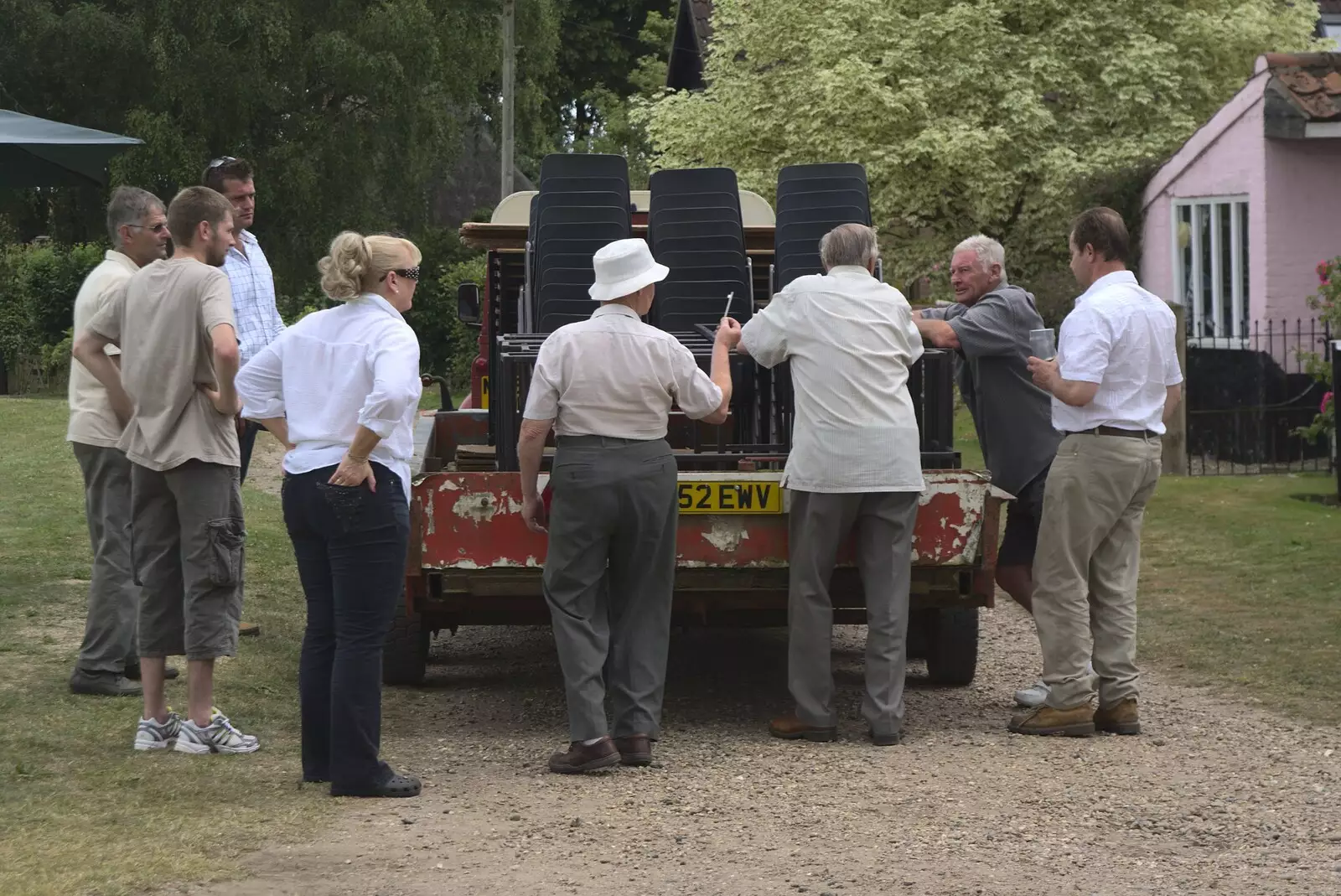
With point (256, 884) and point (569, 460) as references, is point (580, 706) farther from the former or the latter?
point (256, 884)

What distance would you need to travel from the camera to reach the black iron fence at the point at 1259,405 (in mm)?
18562

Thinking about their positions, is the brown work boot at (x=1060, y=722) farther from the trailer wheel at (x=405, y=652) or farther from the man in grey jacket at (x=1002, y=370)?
the trailer wheel at (x=405, y=652)

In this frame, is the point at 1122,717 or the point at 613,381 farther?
the point at 1122,717

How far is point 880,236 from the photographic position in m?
27.6

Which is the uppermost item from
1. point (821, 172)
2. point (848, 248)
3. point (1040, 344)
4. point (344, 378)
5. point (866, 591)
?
point (821, 172)

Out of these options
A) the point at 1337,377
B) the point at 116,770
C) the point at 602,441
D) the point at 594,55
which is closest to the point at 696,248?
the point at 602,441

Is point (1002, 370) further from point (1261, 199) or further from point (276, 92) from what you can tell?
point (276, 92)

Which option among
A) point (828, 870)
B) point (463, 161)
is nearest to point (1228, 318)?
point (828, 870)

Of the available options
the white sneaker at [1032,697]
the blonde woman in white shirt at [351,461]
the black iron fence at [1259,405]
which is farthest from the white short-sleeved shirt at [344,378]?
the black iron fence at [1259,405]

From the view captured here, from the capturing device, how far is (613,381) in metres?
6.62

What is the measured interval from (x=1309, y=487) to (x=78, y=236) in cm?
2603

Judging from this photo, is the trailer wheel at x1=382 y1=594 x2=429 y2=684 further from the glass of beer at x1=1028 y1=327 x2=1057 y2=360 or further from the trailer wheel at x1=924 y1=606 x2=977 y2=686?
the glass of beer at x1=1028 y1=327 x2=1057 y2=360

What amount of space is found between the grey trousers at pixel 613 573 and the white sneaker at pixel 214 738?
1.16 m

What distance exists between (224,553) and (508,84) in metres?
30.5
